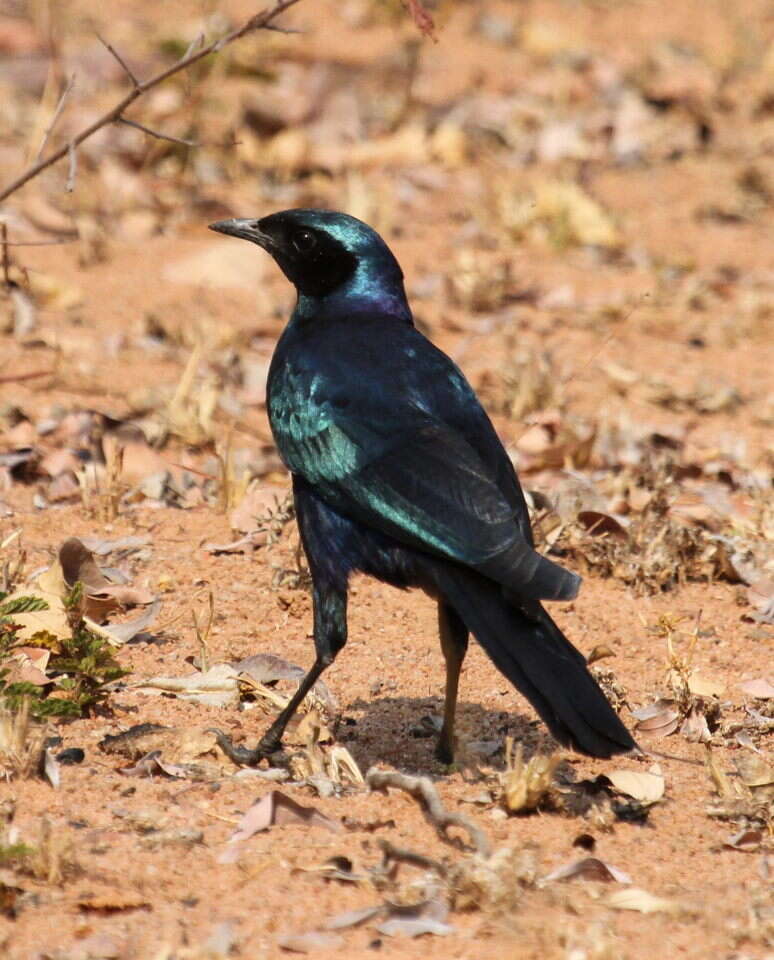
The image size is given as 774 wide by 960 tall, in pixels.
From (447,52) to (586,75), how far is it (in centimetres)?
117

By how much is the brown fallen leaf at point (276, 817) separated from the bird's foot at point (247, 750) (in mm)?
434

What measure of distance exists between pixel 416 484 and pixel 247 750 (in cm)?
85

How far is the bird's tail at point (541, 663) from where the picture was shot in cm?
384

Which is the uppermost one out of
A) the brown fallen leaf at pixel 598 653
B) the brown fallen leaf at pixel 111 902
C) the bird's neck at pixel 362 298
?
the bird's neck at pixel 362 298

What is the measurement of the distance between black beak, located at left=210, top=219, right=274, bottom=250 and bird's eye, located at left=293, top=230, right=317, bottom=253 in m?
0.13

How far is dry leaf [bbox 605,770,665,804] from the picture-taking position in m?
4.04

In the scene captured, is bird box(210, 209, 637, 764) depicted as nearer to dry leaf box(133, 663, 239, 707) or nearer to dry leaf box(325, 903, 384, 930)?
dry leaf box(133, 663, 239, 707)

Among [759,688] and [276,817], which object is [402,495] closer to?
[276,817]

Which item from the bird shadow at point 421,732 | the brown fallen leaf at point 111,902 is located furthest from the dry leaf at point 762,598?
the brown fallen leaf at point 111,902

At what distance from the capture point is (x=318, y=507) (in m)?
4.51

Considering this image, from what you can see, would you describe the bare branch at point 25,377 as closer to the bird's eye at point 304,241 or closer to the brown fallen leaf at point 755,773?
the bird's eye at point 304,241

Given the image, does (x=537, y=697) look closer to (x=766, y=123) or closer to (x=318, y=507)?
(x=318, y=507)

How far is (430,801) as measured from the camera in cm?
377

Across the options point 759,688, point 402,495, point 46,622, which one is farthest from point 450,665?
point 46,622
